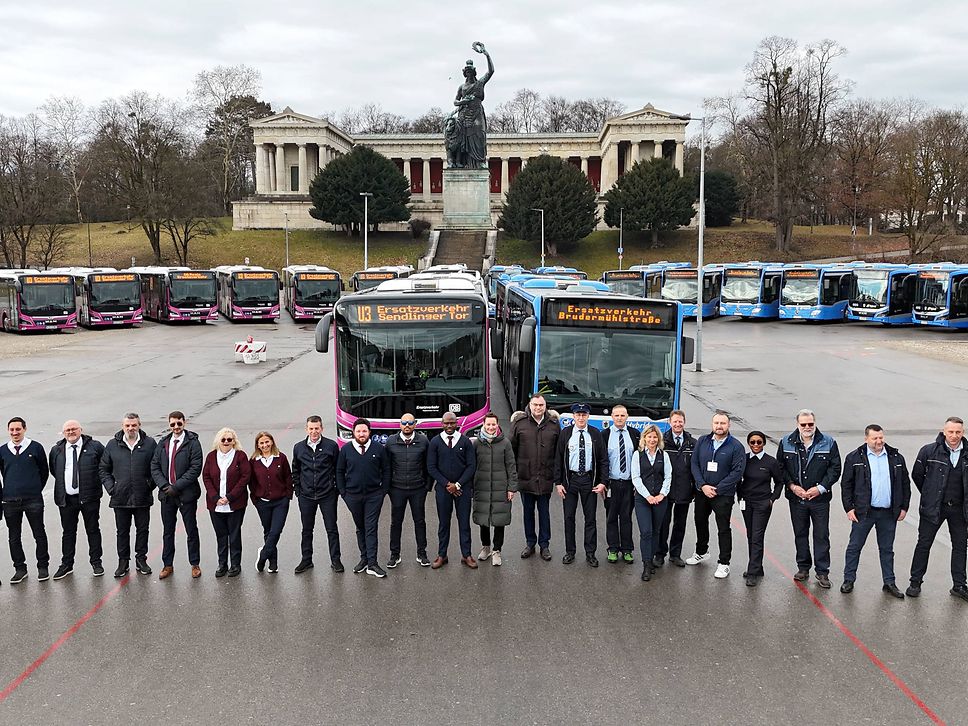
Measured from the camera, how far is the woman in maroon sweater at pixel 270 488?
328 inches

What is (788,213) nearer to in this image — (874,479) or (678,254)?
(678,254)

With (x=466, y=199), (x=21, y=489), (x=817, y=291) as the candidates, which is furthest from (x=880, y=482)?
(x=466, y=199)

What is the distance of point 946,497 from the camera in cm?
769

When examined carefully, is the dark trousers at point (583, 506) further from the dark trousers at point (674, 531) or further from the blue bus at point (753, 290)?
the blue bus at point (753, 290)

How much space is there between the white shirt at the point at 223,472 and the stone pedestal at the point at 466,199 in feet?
203

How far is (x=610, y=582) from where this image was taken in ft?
27.1

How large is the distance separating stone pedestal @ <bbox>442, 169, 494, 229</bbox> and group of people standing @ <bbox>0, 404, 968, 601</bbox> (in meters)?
61.6

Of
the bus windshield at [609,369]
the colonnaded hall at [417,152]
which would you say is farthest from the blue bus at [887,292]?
the colonnaded hall at [417,152]

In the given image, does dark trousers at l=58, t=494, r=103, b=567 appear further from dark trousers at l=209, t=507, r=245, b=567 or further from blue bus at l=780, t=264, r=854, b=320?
blue bus at l=780, t=264, r=854, b=320

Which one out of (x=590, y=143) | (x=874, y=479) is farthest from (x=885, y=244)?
(x=874, y=479)

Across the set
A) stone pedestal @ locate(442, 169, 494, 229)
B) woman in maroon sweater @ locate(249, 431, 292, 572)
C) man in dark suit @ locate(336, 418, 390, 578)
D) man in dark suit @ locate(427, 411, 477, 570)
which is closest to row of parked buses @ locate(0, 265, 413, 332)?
stone pedestal @ locate(442, 169, 494, 229)

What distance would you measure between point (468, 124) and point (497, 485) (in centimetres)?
5982

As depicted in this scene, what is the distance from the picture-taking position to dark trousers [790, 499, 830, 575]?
8.05 m

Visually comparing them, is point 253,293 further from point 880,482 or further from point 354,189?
point 880,482
